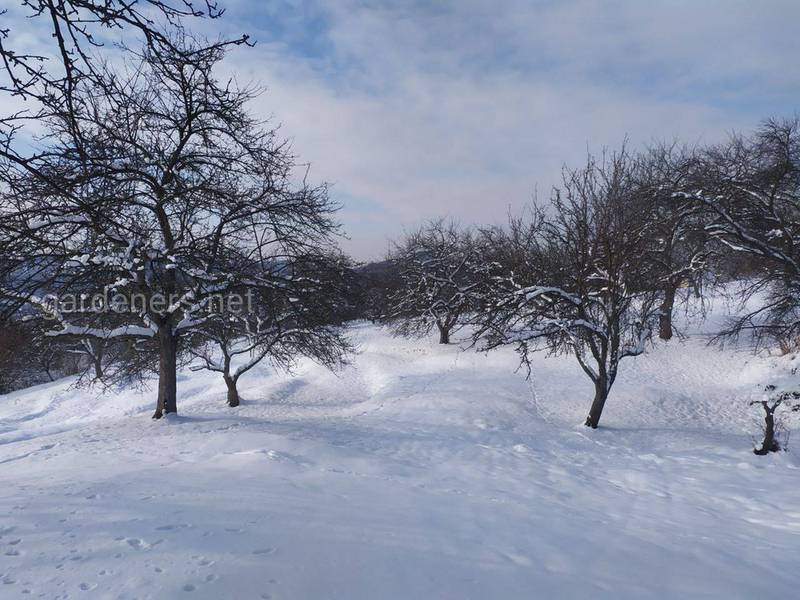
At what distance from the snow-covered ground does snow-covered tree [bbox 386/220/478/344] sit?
1333cm

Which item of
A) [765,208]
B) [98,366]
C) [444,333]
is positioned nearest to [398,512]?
[765,208]

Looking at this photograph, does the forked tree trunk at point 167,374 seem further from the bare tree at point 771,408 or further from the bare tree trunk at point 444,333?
the bare tree trunk at point 444,333

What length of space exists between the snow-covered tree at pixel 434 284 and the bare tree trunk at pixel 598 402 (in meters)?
11.3

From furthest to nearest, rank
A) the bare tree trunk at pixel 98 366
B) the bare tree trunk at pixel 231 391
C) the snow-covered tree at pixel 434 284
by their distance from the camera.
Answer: the snow-covered tree at pixel 434 284, the bare tree trunk at pixel 231 391, the bare tree trunk at pixel 98 366

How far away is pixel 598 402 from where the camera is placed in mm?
11234

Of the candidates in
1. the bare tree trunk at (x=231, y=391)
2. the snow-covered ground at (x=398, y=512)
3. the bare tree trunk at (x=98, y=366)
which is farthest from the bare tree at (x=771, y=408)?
the bare tree trunk at (x=98, y=366)

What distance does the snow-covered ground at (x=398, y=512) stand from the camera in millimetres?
2848

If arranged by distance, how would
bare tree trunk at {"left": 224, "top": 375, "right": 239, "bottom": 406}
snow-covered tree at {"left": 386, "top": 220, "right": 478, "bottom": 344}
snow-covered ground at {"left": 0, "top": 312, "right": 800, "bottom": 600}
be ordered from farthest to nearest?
snow-covered tree at {"left": 386, "top": 220, "right": 478, "bottom": 344}, bare tree trunk at {"left": 224, "top": 375, "right": 239, "bottom": 406}, snow-covered ground at {"left": 0, "top": 312, "right": 800, "bottom": 600}

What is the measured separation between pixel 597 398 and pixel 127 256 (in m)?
10.7

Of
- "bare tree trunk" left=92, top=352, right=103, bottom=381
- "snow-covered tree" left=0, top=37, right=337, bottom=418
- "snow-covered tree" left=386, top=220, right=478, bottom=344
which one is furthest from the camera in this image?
"snow-covered tree" left=386, top=220, right=478, bottom=344

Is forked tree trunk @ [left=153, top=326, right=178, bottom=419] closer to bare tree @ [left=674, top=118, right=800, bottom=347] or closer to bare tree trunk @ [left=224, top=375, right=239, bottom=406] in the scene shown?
bare tree trunk @ [left=224, top=375, right=239, bottom=406]

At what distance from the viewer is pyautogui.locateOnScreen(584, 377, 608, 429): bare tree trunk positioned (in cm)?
1107

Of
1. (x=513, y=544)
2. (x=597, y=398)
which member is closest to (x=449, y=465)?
(x=513, y=544)

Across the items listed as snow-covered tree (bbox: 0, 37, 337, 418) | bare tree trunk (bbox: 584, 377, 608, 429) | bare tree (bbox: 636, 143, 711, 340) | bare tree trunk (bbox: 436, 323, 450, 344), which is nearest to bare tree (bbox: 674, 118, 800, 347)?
bare tree (bbox: 636, 143, 711, 340)
